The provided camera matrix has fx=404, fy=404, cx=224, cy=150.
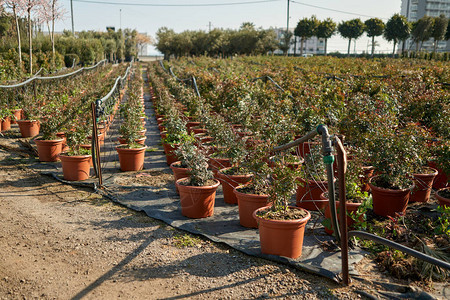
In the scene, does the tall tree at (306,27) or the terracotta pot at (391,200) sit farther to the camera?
the tall tree at (306,27)

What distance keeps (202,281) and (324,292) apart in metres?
Answer: 0.95

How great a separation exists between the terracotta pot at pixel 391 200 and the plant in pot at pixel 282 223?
4.56 ft

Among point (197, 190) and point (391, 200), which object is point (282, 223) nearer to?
point (197, 190)

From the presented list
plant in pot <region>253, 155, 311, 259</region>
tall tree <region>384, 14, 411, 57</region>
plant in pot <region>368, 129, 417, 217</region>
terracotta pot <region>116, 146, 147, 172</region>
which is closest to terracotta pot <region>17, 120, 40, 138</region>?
terracotta pot <region>116, 146, 147, 172</region>

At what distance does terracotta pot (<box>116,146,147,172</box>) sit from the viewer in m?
6.38

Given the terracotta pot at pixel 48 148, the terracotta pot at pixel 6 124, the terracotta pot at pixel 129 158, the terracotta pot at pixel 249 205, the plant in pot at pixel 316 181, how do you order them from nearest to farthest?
the terracotta pot at pixel 249 205
the plant in pot at pixel 316 181
the terracotta pot at pixel 129 158
the terracotta pot at pixel 48 148
the terracotta pot at pixel 6 124

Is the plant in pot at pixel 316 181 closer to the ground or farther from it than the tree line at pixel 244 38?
closer to the ground

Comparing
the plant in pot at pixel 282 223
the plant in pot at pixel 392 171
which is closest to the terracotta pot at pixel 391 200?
the plant in pot at pixel 392 171

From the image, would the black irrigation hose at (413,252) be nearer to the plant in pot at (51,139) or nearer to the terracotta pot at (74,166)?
the terracotta pot at (74,166)

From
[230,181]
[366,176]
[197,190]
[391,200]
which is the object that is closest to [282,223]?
[197,190]

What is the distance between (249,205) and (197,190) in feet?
2.02

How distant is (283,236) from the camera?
3.52m

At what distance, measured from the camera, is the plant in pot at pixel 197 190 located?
4461 millimetres

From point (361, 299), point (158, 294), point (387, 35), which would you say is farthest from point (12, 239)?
point (387, 35)
